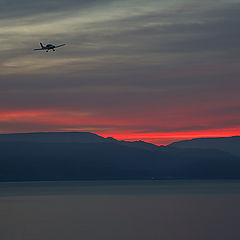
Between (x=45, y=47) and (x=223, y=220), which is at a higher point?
(x=45, y=47)

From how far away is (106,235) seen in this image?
434 ft

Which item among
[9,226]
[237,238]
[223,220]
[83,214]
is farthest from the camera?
[83,214]

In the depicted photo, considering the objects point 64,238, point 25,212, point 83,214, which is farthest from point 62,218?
point 64,238

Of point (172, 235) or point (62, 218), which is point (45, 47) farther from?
point (172, 235)

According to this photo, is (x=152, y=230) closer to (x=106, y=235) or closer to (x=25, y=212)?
(x=106, y=235)

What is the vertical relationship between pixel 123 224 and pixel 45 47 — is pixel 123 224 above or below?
below

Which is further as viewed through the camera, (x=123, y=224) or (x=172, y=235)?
(x=123, y=224)

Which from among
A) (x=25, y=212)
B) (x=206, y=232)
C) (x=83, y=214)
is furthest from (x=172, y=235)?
(x=25, y=212)

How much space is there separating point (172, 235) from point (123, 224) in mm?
23280

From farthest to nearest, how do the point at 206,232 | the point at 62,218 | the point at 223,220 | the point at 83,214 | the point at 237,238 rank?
the point at 83,214 < the point at 62,218 < the point at 223,220 < the point at 206,232 < the point at 237,238

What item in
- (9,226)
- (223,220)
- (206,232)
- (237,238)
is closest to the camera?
(237,238)

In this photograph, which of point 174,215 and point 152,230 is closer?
point 152,230

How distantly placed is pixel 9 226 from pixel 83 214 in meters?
39.7

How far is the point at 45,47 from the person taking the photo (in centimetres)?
16000
